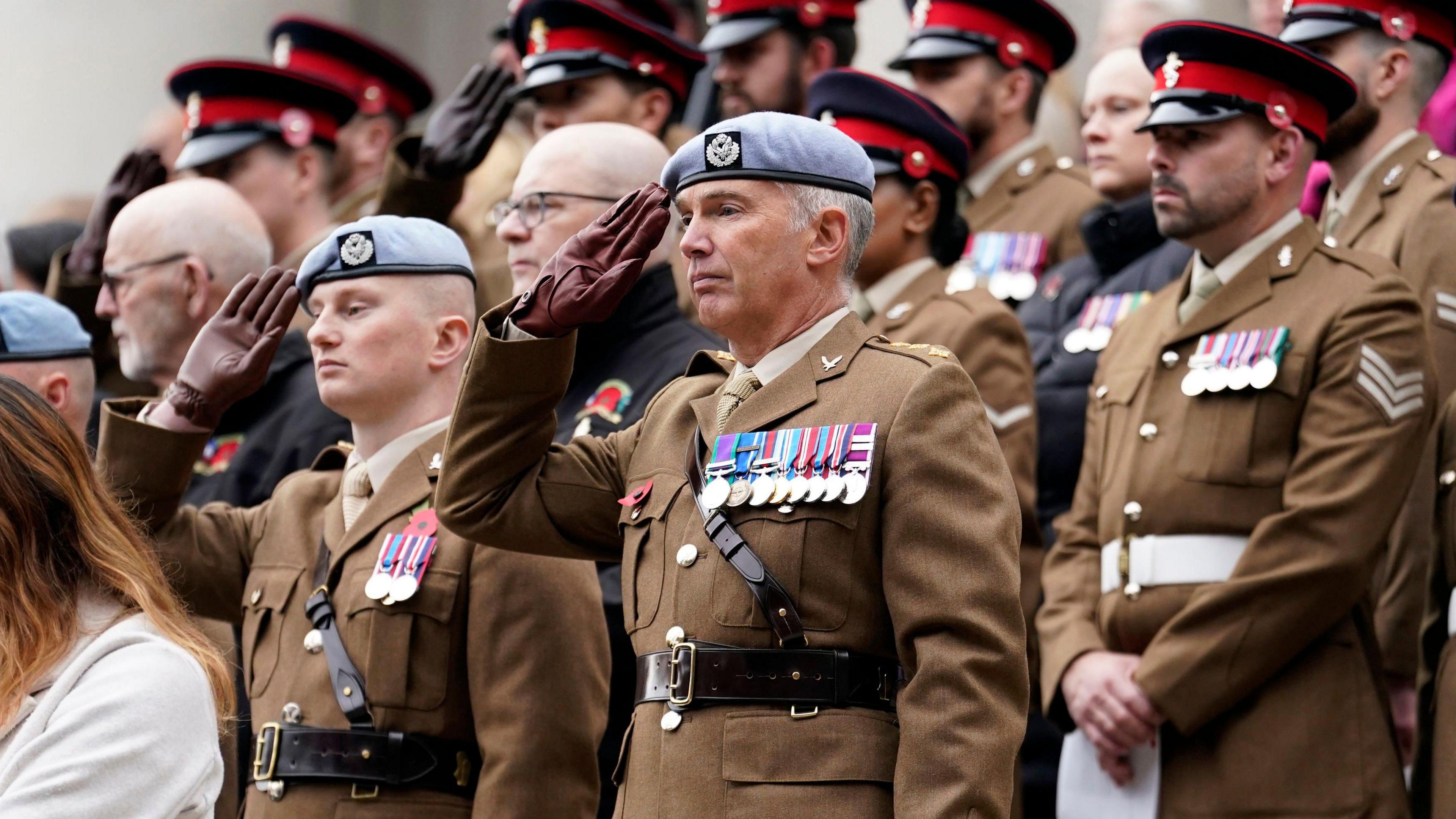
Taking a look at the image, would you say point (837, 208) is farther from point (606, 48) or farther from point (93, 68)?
point (93, 68)

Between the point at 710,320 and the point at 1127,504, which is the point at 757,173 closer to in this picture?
the point at 710,320

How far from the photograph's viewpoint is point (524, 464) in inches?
157

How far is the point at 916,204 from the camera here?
6.00 m

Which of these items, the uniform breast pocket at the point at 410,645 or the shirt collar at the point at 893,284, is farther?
the shirt collar at the point at 893,284

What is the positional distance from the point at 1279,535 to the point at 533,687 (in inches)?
68.7

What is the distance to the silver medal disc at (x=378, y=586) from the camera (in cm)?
437

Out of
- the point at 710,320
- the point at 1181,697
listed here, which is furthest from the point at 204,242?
the point at 1181,697

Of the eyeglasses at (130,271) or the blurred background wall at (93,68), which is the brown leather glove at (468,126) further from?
the blurred background wall at (93,68)

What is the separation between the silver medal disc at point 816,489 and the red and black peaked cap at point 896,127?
2.53 metres

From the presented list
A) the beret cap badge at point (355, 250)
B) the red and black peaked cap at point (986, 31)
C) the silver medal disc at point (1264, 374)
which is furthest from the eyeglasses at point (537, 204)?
the red and black peaked cap at point (986, 31)

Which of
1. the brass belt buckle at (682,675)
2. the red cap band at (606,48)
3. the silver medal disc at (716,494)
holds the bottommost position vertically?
the brass belt buckle at (682,675)

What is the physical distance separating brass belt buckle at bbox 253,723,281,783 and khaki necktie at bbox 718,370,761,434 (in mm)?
1257

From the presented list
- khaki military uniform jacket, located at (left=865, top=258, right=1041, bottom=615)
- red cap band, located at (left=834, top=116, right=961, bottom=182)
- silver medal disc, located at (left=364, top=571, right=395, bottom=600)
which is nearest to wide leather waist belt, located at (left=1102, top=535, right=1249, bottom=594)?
khaki military uniform jacket, located at (left=865, top=258, right=1041, bottom=615)

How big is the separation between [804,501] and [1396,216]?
2.71m
